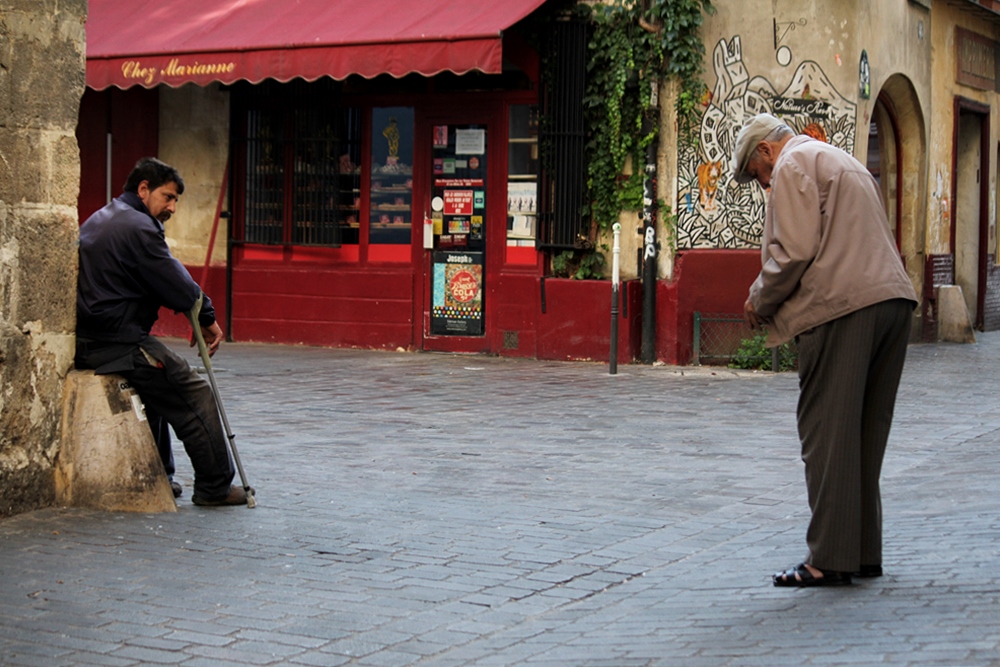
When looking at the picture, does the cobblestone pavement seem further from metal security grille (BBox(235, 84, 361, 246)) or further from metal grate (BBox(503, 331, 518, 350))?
metal security grille (BBox(235, 84, 361, 246))

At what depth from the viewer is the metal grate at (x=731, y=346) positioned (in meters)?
13.2

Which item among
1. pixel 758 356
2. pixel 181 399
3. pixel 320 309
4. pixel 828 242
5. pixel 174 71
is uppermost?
pixel 174 71

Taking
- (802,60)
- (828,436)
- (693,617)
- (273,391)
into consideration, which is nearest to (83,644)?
(693,617)

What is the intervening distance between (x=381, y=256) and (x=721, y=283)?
3.79 m

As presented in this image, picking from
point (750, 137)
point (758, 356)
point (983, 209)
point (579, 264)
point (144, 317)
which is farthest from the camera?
point (983, 209)

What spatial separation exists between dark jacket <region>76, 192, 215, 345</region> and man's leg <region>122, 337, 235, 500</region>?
0.52 feet

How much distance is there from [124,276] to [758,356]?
26.0ft

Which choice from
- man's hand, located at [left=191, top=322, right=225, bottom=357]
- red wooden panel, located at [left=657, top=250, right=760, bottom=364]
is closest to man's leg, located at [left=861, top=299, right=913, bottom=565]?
man's hand, located at [left=191, top=322, right=225, bottom=357]

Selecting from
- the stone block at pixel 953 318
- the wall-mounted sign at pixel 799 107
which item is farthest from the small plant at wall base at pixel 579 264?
the stone block at pixel 953 318

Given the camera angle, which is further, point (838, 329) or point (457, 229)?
point (457, 229)

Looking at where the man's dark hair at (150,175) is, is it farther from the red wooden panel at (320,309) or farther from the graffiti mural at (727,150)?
the red wooden panel at (320,309)

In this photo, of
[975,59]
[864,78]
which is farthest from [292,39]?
[975,59]

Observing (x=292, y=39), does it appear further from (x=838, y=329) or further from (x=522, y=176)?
(x=838, y=329)

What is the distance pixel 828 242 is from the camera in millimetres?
5043
